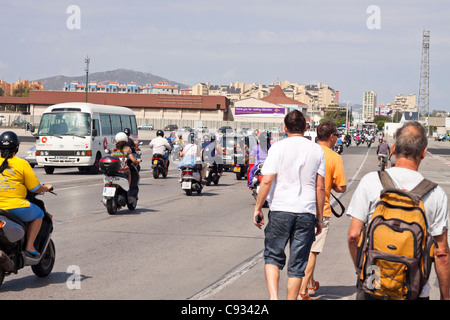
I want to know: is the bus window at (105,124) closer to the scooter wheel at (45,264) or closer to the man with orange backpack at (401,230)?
the scooter wheel at (45,264)

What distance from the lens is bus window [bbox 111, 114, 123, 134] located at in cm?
2691

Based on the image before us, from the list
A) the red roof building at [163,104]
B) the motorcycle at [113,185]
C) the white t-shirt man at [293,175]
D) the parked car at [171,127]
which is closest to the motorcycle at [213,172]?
the motorcycle at [113,185]

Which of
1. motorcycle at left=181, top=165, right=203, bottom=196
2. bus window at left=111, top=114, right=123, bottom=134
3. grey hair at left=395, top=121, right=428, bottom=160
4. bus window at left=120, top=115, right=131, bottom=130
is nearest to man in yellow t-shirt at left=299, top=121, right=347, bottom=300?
grey hair at left=395, top=121, right=428, bottom=160

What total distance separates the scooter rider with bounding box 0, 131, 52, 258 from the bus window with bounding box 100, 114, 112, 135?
18.9m

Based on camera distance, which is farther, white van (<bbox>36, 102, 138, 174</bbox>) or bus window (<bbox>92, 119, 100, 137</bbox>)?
bus window (<bbox>92, 119, 100, 137</bbox>)

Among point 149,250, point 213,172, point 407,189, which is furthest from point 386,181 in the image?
point 213,172

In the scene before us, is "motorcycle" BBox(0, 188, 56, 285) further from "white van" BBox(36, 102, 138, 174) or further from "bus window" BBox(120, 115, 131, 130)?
"bus window" BBox(120, 115, 131, 130)

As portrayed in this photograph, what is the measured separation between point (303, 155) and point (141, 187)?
47.2ft

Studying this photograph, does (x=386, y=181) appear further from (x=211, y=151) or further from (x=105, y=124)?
(x=105, y=124)

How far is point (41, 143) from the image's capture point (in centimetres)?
2411

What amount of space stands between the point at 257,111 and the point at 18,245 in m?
124

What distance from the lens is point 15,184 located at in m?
6.79
